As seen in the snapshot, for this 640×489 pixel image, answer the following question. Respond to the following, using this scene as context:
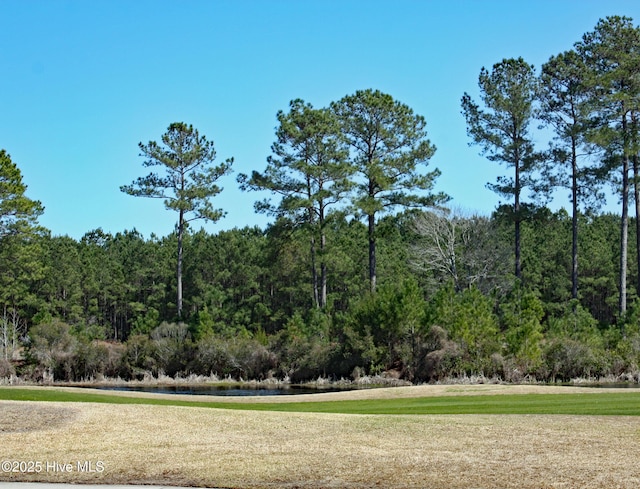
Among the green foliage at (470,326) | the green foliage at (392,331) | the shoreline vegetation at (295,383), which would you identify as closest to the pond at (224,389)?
the shoreline vegetation at (295,383)

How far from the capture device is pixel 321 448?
10.5m

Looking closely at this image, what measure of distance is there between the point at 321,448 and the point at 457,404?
8599 millimetres

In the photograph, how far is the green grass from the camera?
15594 mm

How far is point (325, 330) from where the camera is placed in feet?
122

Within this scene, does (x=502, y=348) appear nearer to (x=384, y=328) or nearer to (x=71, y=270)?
(x=384, y=328)

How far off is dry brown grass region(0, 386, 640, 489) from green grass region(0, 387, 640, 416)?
2.09 meters

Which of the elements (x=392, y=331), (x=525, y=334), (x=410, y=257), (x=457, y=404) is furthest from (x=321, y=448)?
(x=410, y=257)

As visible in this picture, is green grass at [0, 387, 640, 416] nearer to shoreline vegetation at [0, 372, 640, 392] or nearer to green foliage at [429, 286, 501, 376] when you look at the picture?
shoreline vegetation at [0, 372, 640, 392]

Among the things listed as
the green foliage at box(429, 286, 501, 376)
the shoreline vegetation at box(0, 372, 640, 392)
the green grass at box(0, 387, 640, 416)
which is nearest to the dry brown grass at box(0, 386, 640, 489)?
the green grass at box(0, 387, 640, 416)

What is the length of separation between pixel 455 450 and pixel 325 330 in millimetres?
27157

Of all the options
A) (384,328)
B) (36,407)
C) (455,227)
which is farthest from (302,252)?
(36,407)

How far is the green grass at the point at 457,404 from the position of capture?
1559cm

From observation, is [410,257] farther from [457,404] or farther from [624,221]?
[457,404]

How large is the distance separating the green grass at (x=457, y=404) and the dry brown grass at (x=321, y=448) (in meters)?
2.09
